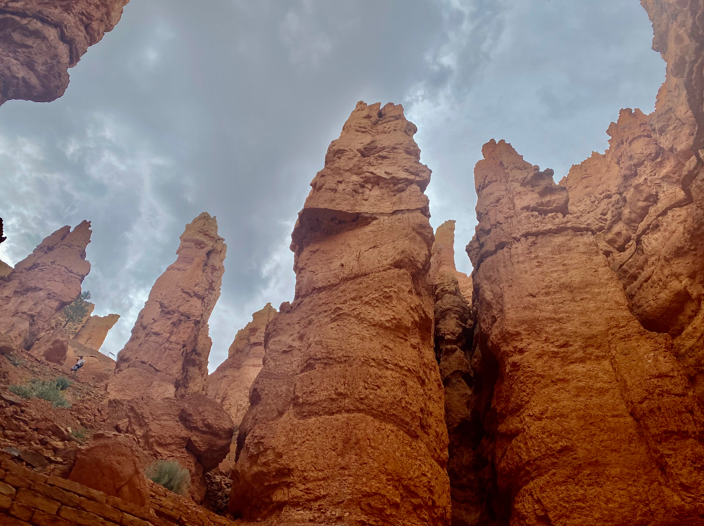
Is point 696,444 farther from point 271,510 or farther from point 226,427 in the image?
point 226,427

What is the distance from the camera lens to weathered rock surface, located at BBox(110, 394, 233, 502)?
11.9 meters

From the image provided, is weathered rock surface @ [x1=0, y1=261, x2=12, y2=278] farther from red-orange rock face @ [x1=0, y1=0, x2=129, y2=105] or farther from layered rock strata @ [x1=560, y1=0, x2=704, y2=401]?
layered rock strata @ [x1=560, y1=0, x2=704, y2=401]

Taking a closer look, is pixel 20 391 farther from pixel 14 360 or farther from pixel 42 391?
pixel 14 360

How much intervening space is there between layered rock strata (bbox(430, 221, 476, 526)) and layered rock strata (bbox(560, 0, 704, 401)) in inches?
222

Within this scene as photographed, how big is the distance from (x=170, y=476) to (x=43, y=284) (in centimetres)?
2182

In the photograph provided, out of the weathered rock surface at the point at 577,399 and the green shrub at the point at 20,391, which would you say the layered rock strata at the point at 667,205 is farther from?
the green shrub at the point at 20,391

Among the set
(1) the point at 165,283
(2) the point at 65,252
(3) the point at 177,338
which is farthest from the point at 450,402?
(2) the point at 65,252

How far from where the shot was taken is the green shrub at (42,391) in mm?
11344

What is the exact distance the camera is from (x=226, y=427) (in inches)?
511

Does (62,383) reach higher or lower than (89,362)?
lower

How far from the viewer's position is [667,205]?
11453mm

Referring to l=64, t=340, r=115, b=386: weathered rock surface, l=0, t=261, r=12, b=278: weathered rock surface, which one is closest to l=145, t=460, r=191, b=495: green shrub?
l=64, t=340, r=115, b=386: weathered rock surface

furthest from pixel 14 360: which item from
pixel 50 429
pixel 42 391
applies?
pixel 50 429

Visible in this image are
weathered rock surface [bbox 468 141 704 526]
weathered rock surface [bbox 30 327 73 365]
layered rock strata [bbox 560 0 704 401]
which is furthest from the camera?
weathered rock surface [bbox 30 327 73 365]
